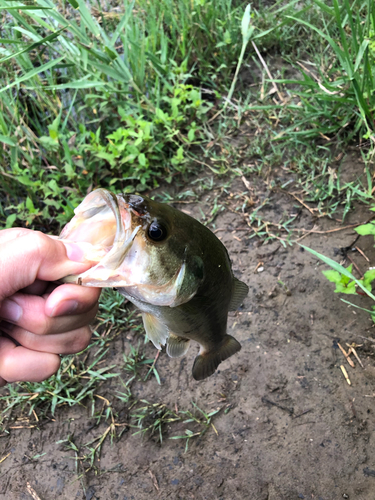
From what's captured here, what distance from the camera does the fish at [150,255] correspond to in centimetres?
135

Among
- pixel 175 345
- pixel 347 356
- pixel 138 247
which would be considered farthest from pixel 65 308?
pixel 347 356

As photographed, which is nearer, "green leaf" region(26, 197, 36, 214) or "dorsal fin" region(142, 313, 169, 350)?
"dorsal fin" region(142, 313, 169, 350)

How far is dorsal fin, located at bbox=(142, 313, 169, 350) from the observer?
1758 millimetres

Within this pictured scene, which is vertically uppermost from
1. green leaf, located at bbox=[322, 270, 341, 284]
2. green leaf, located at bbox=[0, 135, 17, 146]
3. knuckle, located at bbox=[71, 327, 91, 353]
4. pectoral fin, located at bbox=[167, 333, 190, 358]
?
green leaf, located at bbox=[0, 135, 17, 146]

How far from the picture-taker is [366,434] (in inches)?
84.5

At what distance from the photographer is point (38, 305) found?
5.04 ft

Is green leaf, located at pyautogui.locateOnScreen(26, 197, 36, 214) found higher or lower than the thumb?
lower

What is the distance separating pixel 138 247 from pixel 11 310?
0.61 metres

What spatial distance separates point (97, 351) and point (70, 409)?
42 centimetres

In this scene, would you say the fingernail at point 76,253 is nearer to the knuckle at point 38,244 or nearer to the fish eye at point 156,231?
the knuckle at point 38,244

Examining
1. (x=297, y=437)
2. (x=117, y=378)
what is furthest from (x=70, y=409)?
(x=297, y=437)

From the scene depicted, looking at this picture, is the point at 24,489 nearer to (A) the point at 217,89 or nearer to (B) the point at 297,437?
(B) the point at 297,437

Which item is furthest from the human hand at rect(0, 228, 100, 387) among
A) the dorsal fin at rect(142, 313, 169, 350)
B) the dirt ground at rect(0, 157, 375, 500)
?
the dirt ground at rect(0, 157, 375, 500)

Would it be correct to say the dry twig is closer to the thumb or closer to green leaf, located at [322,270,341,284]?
green leaf, located at [322,270,341,284]
